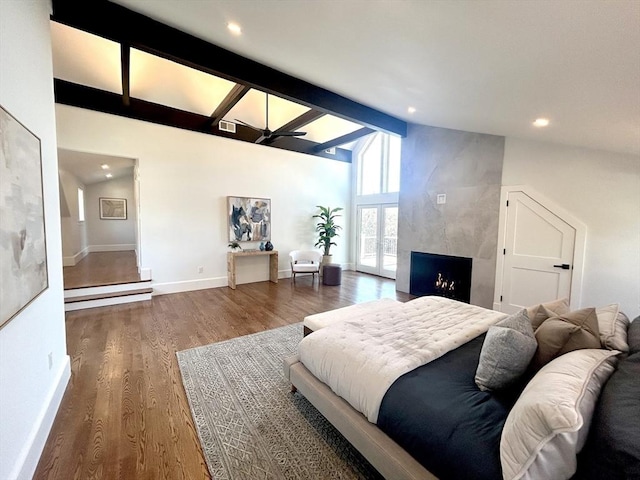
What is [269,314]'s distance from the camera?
13.8 ft

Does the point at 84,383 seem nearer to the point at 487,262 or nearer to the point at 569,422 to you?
the point at 569,422

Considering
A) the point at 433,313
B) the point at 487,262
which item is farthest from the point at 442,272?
the point at 433,313

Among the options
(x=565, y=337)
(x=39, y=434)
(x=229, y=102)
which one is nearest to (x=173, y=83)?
(x=229, y=102)

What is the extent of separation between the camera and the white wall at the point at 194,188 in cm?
464

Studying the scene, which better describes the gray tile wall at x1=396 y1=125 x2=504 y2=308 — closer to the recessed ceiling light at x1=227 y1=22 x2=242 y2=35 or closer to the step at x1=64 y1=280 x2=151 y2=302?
the recessed ceiling light at x1=227 y1=22 x2=242 y2=35

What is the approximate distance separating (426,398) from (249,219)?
534 centimetres

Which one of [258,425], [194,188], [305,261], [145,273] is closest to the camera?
[258,425]

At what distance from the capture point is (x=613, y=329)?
1.60m

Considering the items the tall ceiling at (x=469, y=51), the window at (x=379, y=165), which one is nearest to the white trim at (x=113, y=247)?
the window at (x=379, y=165)

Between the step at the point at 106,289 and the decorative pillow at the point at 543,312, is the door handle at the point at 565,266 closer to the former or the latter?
the decorative pillow at the point at 543,312

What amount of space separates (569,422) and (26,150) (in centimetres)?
294

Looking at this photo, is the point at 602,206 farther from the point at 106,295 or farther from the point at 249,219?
the point at 106,295

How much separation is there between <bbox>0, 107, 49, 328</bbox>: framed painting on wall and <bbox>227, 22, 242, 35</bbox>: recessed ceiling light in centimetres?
191

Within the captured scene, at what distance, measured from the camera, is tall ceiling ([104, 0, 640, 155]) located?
153cm
